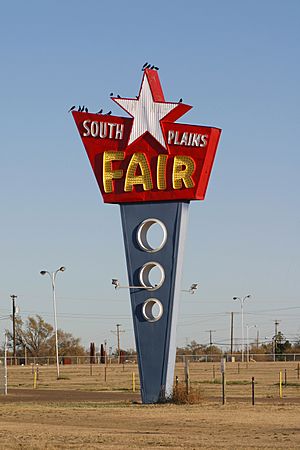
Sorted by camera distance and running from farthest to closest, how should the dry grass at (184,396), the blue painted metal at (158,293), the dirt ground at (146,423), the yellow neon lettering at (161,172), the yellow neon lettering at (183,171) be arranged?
the dry grass at (184,396), the yellow neon lettering at (161,172), the blue painted metal at (158,293), the yellow neon lettering at (183,171), the dirt ground at (146,423)

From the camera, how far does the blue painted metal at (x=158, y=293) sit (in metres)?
45.3

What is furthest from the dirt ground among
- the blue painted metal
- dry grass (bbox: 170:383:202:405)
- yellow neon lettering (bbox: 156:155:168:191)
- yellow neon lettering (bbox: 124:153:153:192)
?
yellow neon lettering (bbox: 124:153:153:192)

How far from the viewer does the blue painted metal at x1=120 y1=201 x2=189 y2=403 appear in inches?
1783

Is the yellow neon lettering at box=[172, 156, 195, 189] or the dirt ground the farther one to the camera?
the yellow neon lettering at box=[172, 156, 195, 189]

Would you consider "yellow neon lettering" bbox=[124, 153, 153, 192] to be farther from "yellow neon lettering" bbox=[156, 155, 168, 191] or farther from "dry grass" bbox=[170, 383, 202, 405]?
"dry grass" bbox=[170, 383, 202, 405]

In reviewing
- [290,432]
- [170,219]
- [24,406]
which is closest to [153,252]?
[170,219]

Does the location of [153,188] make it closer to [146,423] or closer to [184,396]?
[184,396]

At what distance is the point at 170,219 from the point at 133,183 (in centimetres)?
241

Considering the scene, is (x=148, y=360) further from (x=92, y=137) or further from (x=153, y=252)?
(x=92, y=137)

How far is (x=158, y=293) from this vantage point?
150ft

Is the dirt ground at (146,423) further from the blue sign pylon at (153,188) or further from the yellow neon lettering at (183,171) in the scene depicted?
the yellow neon lettering at (183,171)

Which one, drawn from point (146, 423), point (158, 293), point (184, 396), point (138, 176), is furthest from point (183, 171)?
point (146, 423)

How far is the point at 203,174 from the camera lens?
4488cm

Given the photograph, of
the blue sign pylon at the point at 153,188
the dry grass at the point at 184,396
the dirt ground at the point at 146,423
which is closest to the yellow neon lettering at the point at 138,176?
the blue sign pylon at the point at 153,188
